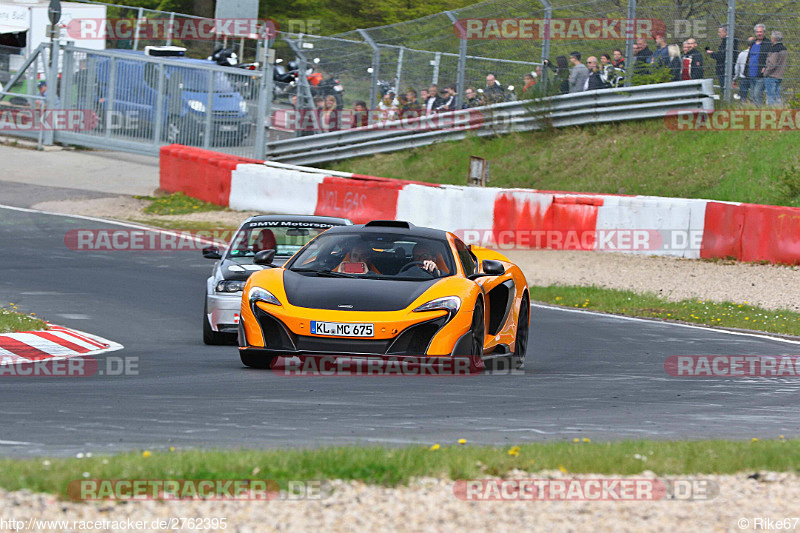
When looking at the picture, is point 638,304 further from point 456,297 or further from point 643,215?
point 456,297

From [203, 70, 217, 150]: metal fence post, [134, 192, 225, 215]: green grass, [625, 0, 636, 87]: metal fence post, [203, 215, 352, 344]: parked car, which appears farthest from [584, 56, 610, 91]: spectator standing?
[203, 215, 352, 344]: parked car

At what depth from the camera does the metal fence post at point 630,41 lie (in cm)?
2295

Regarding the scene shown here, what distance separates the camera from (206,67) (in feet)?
93.8

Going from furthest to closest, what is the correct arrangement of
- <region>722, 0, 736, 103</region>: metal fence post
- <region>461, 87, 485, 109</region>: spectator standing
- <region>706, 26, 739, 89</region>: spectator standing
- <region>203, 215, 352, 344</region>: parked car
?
<region>461, 87, 485, 109</region>: spectator standing
<region>706, 26, 739, 89</region>: spectator standing
<region>722, 0, 736, 103</region>: metal fence post
<region>203, 215, 352, 344</region>: parked car

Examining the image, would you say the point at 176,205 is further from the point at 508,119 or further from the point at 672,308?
the point at 672,308

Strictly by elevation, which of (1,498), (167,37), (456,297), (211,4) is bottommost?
(1,498)

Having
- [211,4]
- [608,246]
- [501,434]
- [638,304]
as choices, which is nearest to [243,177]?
[608,246]

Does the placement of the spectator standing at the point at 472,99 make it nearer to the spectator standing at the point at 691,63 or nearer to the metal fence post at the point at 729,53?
the spectator standing at the point at 691,63

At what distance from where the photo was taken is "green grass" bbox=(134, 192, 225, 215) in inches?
969

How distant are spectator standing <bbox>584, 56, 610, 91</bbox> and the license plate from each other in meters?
16.4

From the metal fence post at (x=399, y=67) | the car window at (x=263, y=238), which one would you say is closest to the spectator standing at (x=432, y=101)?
the metal fence post at (x=399, y=67)

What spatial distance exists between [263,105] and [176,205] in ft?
13.5

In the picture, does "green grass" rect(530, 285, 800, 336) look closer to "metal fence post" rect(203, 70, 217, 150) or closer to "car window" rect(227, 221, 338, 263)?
"car window" rect(227, 221, 338, 263)

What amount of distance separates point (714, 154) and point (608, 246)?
4452 mm
